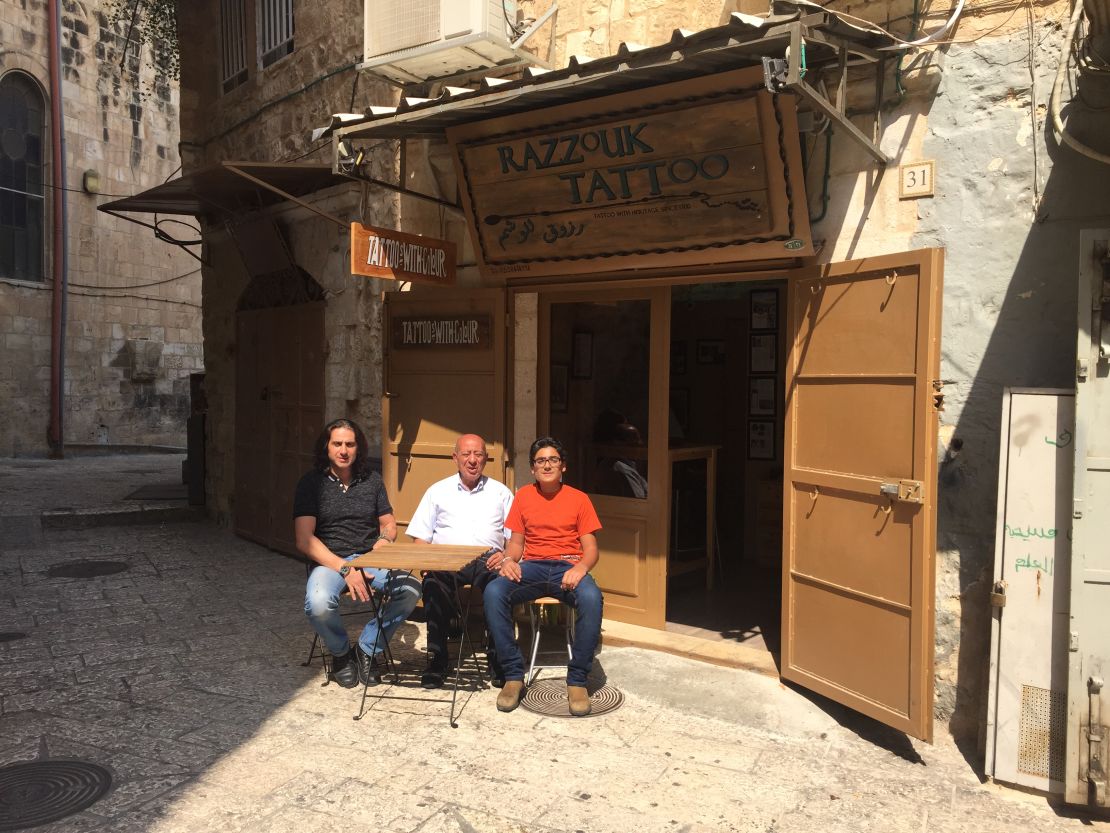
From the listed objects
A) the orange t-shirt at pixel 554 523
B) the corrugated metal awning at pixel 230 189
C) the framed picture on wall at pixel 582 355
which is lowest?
the orange t-shirt at pixel 554 523

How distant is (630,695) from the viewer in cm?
470

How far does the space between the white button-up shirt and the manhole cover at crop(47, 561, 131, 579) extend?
3943 mm

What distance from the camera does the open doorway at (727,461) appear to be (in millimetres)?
6312

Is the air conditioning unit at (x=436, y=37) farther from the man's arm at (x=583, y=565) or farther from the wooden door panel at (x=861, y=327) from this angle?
the man's arm at (x=583, y=565)

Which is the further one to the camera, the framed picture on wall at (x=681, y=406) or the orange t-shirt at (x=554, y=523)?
the framed picture on wall at (x=681, y=406)

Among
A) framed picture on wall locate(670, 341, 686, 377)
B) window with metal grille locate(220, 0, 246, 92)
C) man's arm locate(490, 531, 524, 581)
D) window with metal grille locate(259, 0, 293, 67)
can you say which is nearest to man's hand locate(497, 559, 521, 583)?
man's arm locate(490, 531, 524, 581)

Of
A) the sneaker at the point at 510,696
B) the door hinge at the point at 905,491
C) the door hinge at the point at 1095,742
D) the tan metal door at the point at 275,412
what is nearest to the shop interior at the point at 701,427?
the sneaker at the point at 510,696

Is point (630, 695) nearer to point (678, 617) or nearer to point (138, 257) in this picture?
point (678, 617)

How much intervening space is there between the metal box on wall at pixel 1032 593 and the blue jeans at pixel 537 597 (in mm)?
1822

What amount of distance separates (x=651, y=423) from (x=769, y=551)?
2733 millimetres

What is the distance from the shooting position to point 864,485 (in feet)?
13.8

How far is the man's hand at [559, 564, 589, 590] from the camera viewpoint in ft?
14.6

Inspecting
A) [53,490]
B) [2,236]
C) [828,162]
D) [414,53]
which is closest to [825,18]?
[828,162]

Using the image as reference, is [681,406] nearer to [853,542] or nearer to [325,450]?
[853,542]
